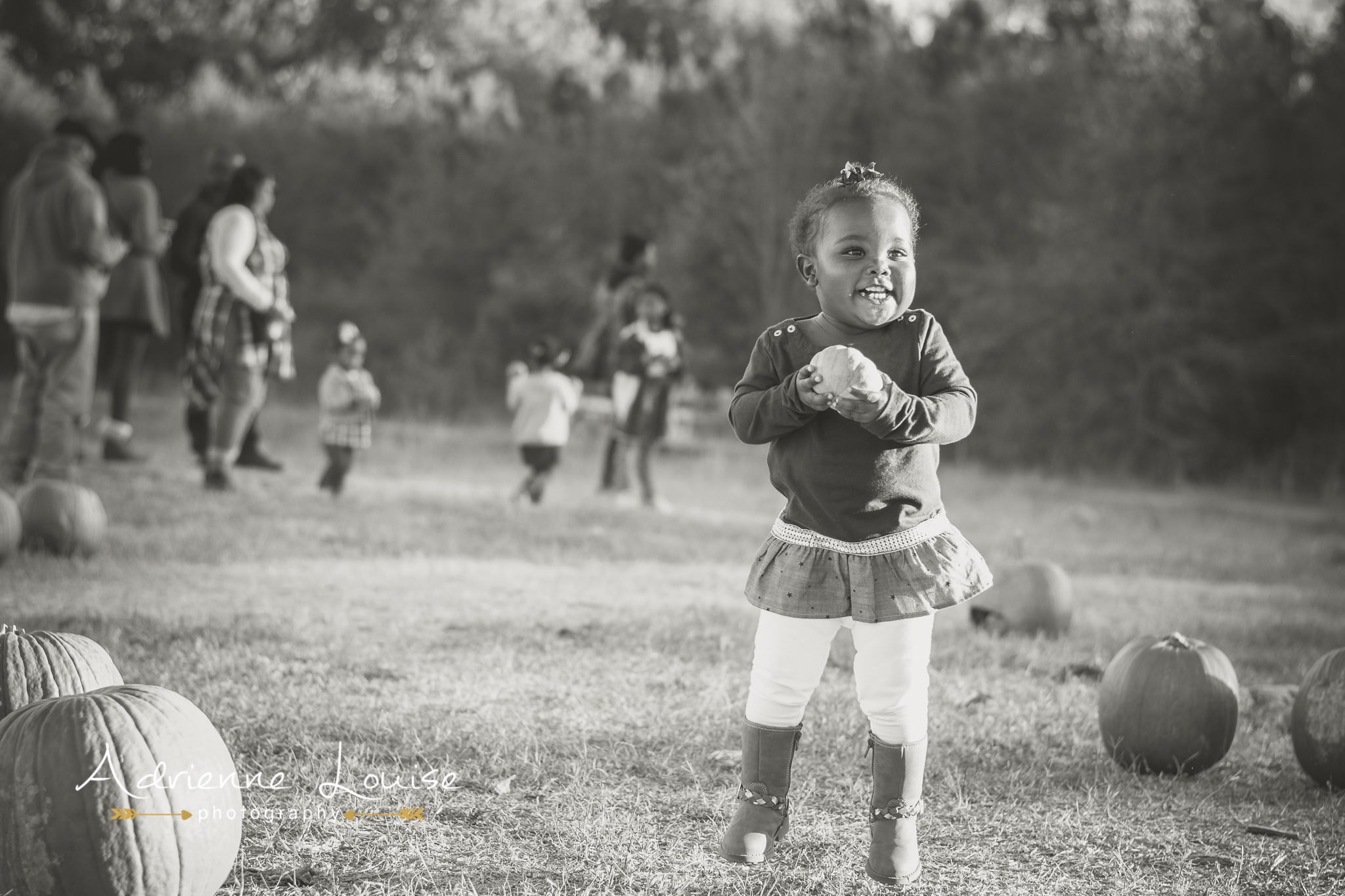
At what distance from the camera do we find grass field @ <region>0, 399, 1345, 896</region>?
325 cm

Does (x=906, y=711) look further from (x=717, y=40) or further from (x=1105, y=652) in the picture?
(x=717, y=40)

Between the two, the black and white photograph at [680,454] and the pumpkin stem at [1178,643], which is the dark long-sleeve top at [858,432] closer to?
the black and white photograph at [680,454]

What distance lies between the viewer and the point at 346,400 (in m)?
9.09

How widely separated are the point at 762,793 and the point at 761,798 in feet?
0.04

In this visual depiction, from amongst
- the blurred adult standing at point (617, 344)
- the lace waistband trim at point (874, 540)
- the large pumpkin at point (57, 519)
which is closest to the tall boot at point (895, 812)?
the lace waistband trim at point (874, 540)

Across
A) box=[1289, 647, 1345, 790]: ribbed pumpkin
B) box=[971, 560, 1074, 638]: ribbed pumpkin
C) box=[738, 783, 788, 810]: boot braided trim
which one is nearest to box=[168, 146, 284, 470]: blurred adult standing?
box=[971, 560, 1074, 638]: ribbed pumpkin

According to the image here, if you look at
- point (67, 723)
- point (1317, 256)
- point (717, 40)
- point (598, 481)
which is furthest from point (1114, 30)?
point (67, 723)

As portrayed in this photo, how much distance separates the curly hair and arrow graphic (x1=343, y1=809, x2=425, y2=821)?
1.79 metres

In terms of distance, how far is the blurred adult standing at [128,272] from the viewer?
391 inches

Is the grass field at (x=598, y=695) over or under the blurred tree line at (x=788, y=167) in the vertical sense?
under

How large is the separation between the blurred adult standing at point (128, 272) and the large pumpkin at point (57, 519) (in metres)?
3.63

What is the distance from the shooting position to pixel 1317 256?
1712cm

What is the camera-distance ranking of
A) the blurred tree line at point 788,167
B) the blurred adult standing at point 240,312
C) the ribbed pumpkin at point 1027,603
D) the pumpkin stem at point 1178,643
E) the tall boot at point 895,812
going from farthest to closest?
1. the blurred tree line at point 788,167
2. the blurred adult standing at point 240,312
3. the ribbed pumpkin at point 1027,603
4. the pumpkin stem at point 1178,643
5. the tall boot at point 895,812

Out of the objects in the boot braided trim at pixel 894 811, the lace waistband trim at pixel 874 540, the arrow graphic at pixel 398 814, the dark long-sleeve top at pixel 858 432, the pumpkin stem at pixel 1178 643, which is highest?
the dark long-sleeve top at pixel 858 432
